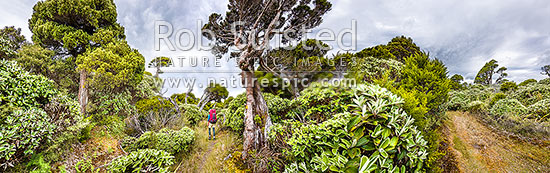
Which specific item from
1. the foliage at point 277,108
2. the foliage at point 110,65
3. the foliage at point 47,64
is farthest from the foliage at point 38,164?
the foliage at point 277,108

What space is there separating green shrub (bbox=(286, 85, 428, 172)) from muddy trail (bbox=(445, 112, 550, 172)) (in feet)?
10.4

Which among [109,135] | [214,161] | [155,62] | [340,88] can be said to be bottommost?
[214,161]

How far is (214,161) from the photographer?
4.34m

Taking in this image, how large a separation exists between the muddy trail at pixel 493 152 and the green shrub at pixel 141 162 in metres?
5.75

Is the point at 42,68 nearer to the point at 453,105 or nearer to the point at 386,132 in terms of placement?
the point at 386,132

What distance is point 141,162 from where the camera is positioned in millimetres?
2893

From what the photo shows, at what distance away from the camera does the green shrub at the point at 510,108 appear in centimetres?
524

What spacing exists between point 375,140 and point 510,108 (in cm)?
811

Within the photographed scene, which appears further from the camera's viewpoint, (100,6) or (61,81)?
(100,6)

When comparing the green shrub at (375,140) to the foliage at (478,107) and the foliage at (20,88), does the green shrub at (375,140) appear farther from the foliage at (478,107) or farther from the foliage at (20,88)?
the foliage at (478,107)

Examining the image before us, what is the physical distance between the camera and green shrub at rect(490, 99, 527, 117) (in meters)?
5.24

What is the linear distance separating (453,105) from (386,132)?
978 centimetres

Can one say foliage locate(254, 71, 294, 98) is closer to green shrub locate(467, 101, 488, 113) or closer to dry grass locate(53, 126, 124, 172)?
dry grass locate(53, 126, 124, 172)

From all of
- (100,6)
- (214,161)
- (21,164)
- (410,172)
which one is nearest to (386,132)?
(410,172)
